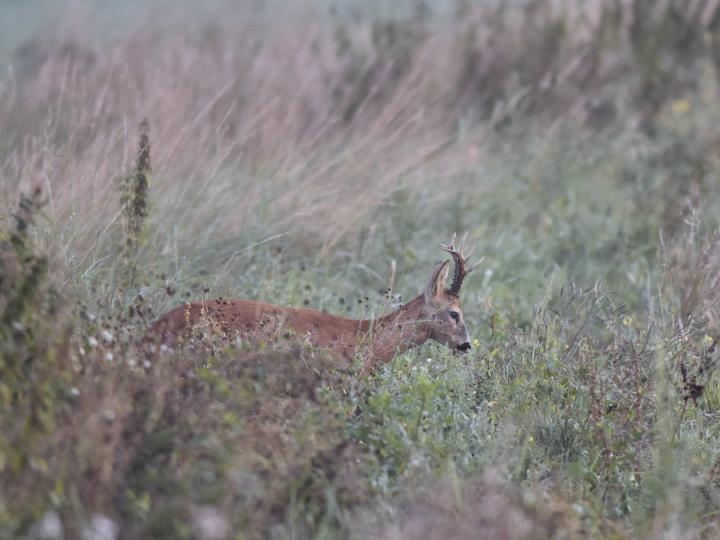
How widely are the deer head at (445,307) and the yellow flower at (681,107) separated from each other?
584cm

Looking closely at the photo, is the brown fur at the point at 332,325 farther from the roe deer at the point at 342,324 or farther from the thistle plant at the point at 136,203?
the thistle plant at the point at 136,203

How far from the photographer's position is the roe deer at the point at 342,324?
223 inches

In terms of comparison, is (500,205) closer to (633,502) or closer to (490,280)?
(490,280)

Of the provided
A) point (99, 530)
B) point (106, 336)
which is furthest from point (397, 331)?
point (99, 530)

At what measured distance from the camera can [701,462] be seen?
206 inches

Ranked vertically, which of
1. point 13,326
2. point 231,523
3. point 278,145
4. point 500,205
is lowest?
point 500,205

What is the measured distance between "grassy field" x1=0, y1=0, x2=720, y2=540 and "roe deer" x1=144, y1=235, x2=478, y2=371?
6.6 inches

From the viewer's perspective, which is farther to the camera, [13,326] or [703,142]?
[703,142]

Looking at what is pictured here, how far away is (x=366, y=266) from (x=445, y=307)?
126 cm

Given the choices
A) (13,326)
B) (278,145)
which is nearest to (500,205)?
(278,145)

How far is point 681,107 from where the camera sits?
12047mm

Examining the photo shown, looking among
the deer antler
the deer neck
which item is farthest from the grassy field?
the deer antler

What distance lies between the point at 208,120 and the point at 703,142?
488 cm

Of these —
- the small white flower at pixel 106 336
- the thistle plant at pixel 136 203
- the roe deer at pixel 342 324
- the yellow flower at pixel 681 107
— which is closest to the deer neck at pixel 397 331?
the roe deer at pixel 342 324
